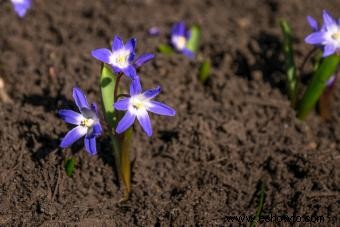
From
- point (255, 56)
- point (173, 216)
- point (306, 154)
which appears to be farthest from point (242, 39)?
point (173, 216)

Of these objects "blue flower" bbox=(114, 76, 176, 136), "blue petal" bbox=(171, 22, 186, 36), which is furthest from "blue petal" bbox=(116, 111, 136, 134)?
"blue petal" bbox=(171, 22, 186, 36)

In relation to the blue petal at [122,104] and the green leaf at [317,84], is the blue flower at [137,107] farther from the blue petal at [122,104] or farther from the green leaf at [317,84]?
the green leaf at [317,84]

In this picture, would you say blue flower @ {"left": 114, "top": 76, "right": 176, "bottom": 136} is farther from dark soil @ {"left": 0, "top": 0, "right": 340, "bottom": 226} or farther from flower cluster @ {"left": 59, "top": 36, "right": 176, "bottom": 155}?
dark soil @ {"left": 0, "top": 0, "right": 340, "bottom": 226}

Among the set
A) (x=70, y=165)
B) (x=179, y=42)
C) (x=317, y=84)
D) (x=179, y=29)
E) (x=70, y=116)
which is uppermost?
(x=179, y=29)

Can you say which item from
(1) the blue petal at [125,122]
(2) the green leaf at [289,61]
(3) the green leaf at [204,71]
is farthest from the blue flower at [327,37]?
(1) the blue petal at [125,122]

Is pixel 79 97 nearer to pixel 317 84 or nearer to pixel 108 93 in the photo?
pixel 108 93

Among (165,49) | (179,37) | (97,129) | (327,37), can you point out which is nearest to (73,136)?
(97,129)

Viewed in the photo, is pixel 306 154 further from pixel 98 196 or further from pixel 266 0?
pixel 266 0

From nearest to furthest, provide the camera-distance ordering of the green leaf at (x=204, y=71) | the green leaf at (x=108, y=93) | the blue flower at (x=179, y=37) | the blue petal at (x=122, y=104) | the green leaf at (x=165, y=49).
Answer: the blue petal at (x=122, y=104) → the green leaf at (x=108, y=93) → the green leaf at (x=204, y=71) → the green leaf at (x=165, y=49) → the blue flower at (x=179, y=37)
